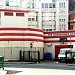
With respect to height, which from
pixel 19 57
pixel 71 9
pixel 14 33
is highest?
pixel 71 9

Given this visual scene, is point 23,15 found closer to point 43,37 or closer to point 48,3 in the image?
point 43,37

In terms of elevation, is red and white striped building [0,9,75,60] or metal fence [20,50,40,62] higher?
red and white striped building [0,9,75,60]

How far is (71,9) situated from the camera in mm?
79000

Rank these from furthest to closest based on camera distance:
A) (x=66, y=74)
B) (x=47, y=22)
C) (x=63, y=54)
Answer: (x=47, y=22) → (x=63, y=54) → (x=66, y=74)

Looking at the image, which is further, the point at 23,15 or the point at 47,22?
the point at 47,22

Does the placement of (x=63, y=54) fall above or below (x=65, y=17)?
below

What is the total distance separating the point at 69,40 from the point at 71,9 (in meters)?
24.8

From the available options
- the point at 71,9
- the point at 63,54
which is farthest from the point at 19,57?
the point at 71,9

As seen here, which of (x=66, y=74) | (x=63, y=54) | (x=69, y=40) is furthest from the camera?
(x=69, y=40)

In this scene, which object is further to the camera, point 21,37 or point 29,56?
point 21,37

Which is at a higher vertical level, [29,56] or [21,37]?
[21,37]

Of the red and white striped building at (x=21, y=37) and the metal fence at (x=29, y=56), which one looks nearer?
the metal fence at (x=29, y=56)

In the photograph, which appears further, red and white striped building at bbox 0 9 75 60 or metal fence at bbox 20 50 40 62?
red and white striped building at bbox 0 9 75 60

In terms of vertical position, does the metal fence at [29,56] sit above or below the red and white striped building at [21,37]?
below
